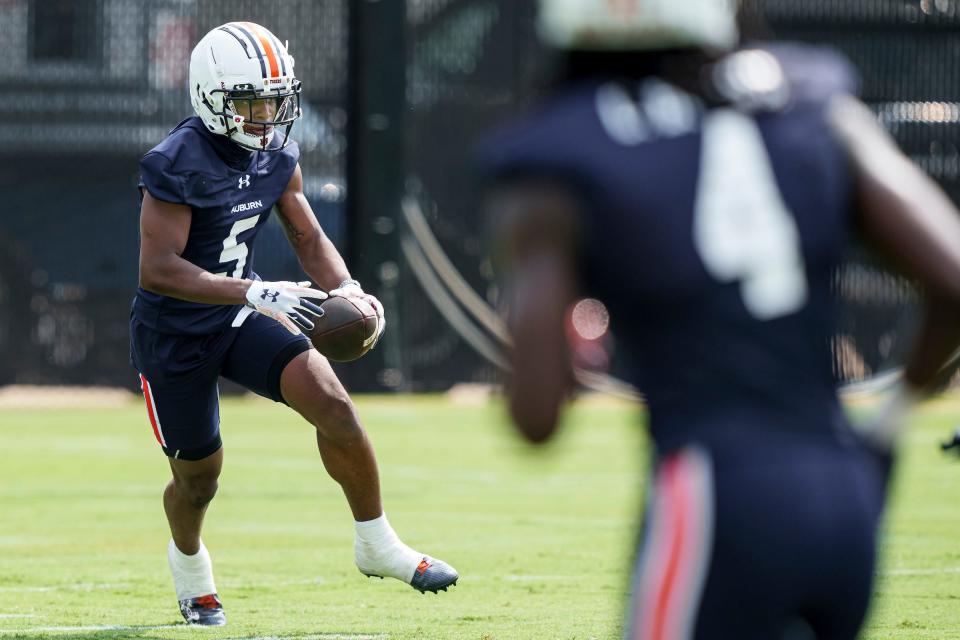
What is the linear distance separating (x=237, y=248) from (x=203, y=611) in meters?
1.30

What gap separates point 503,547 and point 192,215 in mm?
2670

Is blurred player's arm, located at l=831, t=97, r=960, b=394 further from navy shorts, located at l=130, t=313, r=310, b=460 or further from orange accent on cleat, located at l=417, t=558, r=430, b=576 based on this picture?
navy shorts, located at l=130, t=313, r=310, b=460

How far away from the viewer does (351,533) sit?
8.34 meters

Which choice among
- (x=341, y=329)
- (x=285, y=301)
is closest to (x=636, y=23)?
(x=285, y=301)

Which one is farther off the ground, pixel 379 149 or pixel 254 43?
pixel 254 43

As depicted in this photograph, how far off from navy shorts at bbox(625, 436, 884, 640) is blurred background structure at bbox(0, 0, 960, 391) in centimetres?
1324

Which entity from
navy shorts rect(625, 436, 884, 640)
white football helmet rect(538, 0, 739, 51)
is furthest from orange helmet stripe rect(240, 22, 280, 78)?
navy shorts rect(625, 436, 884, 640)

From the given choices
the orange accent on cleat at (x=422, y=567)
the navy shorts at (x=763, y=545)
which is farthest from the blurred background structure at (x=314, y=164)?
the navy shorts at (x=763, y=545)

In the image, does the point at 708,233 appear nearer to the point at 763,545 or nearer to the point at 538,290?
the point at 538,290

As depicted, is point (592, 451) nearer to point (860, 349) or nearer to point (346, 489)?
point (860, 349)

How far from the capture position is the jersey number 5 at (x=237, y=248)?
6070mm

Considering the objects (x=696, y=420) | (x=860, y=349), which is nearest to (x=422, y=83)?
(x=860, y=349)

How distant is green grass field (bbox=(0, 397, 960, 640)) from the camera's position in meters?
5.96

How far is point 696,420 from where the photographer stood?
2.45 meters
